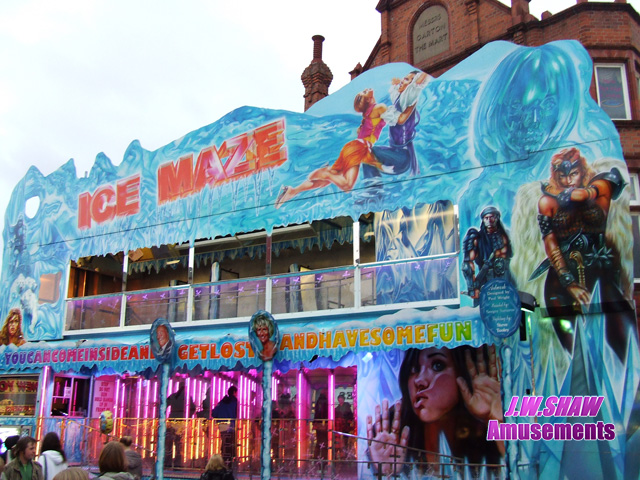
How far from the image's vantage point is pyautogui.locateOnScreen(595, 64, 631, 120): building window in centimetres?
1473

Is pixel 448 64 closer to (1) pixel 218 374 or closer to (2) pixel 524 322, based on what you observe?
(2) pixel 524 322

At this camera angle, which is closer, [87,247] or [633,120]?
[633,120]

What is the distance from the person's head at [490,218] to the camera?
498 inches

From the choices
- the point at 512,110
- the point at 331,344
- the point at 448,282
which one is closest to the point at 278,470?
the point at 331,344

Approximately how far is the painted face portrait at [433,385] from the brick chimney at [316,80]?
1145 cm

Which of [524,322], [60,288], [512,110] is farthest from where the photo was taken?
[60,288]

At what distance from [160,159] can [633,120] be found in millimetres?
11442

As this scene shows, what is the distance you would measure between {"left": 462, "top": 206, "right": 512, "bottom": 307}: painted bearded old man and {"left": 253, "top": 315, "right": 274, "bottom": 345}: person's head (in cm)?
400

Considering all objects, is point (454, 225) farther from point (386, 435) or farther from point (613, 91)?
point (613, 91)

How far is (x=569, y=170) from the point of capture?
474 inches

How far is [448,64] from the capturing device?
1795 centimetres

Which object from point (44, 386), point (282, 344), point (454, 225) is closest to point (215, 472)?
point (282, 344)

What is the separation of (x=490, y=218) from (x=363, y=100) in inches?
157

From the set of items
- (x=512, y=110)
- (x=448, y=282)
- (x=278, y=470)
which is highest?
(x=512, y=110)
